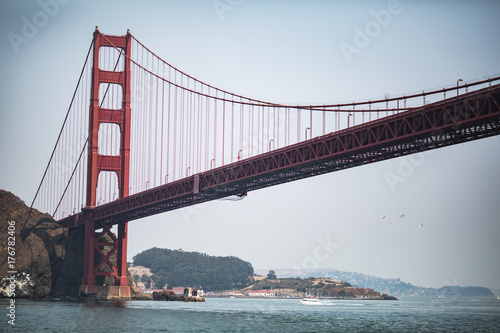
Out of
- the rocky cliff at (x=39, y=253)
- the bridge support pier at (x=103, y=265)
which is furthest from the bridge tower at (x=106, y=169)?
the rocky cliff at (x=39, y=253)

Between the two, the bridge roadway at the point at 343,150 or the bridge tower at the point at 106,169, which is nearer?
the bridge roadway at the point at 343,150

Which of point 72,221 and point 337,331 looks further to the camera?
point 72,221

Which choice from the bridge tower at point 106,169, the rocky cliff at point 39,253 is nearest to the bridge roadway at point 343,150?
the bridge tower at point 106,169

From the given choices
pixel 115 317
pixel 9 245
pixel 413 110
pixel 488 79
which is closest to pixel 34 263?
pixel 9 245

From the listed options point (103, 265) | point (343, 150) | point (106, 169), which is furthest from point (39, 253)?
point (343, 150)

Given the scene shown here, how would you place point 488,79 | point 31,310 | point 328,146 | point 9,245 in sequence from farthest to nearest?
point 9,245 → point 31,310 → point 328,146 → point 488,79

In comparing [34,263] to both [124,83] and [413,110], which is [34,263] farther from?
[413,110]

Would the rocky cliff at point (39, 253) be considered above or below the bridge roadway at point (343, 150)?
below

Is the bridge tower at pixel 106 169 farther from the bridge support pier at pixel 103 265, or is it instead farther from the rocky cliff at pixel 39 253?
the rocky cliff at pixel 39 253
